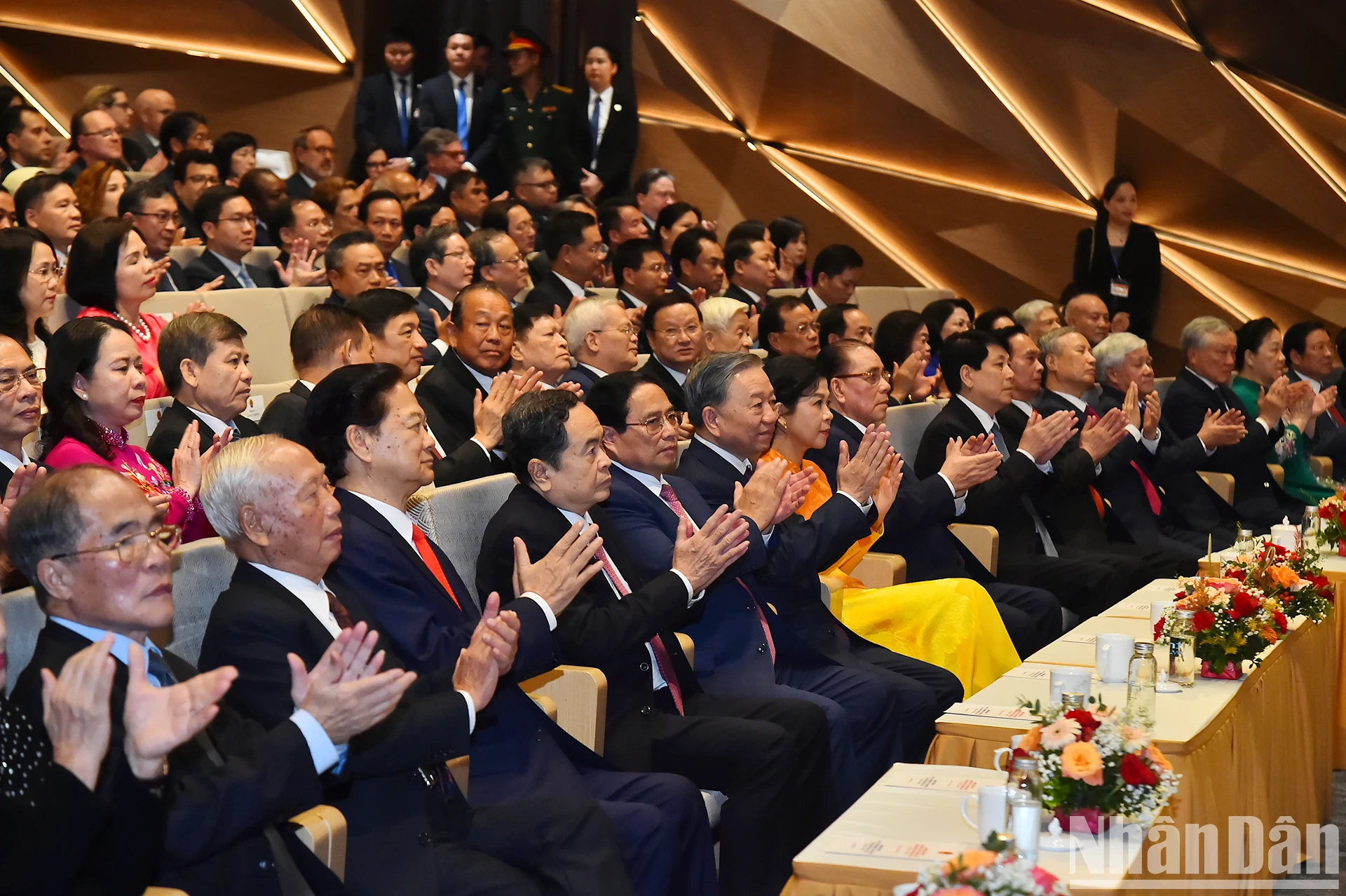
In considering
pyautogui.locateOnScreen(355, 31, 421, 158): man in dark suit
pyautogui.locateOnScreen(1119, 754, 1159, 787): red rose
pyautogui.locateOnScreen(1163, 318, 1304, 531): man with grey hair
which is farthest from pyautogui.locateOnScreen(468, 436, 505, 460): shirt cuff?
pyautogui.locateOnScreen(355, 31, 421, 158): man in dark suit

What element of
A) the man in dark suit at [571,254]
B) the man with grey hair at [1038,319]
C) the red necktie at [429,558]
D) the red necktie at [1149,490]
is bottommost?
the red necktie at [429,558]

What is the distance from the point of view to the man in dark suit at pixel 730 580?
11.0 feet

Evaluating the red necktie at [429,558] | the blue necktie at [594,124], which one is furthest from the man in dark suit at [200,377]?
the blue necktie at [594,124]

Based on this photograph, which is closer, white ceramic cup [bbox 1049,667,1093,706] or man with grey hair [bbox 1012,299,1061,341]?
white ceramic cup [bbox 1049,667,1093,706]

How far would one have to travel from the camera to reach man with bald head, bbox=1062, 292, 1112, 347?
659 centimetres

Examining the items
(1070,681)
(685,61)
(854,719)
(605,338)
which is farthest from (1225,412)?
(685,61)

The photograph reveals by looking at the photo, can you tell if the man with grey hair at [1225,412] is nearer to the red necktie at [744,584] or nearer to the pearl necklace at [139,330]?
the red necktie at [744,584]

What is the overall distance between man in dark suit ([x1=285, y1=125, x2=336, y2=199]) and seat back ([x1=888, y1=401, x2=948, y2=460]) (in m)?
3.92

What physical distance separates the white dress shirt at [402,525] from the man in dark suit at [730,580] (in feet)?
1.93

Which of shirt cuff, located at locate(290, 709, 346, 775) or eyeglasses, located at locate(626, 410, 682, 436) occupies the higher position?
eyeglasses, located at locate(626, 410, 682, 436)

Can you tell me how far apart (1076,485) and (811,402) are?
4.97 feet

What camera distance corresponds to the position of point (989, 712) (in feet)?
9.16

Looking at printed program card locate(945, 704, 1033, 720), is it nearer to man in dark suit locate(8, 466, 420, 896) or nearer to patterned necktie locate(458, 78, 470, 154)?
man in dark suit locate(8, 466, 420, 896)

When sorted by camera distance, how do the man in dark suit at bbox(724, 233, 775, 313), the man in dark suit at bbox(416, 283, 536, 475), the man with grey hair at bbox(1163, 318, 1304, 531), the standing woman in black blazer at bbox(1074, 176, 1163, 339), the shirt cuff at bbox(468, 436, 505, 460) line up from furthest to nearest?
the standing woman in black blazer at bbox(1074, 176, 1163, 339) < the man in dark suit at bbox(724, 233, 775, 313) < the man with grey hair at bbox(1163, 318, 1304, 531) < the man in dark suit at bbox(416, 283, 536, 475) < the shirt cuff at bbox(468, 436, 505, 460)
